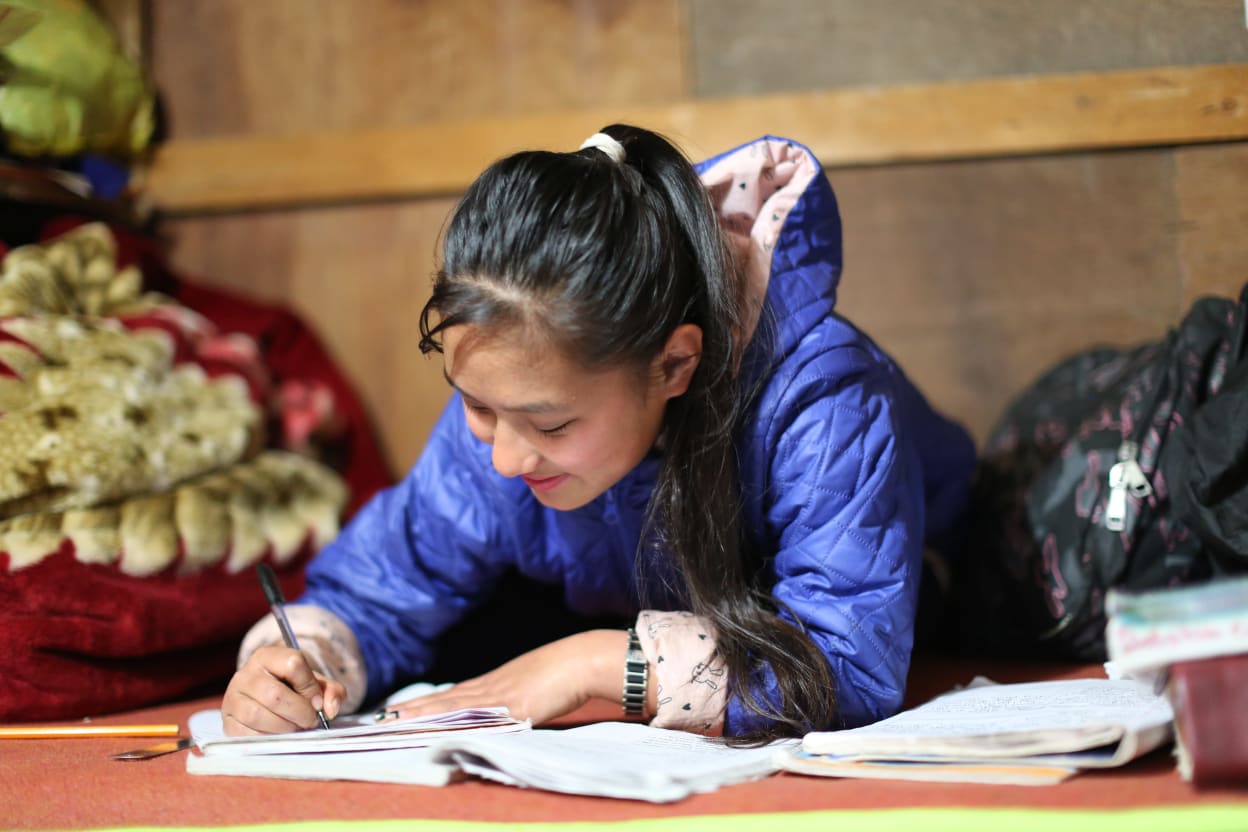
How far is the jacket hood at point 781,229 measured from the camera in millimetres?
903

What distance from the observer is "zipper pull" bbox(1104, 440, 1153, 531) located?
3.32 feet

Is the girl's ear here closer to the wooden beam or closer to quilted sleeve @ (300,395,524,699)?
quilted sleeve @ (300,395,524,699)

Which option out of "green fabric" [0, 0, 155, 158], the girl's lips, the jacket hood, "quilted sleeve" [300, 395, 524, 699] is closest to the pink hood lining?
the jacket hood

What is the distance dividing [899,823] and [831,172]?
0.95 meters

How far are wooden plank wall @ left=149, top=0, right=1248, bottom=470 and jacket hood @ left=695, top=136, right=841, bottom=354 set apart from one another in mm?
481

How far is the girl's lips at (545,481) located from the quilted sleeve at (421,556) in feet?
0.44

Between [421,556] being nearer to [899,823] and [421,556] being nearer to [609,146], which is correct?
[609,146]

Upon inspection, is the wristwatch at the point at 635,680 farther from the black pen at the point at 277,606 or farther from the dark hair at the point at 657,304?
the black pen at the point at 277,606

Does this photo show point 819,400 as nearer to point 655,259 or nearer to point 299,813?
point 655,259

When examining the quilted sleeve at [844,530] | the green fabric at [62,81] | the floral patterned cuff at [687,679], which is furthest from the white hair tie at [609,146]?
the green fabric at [62,81]

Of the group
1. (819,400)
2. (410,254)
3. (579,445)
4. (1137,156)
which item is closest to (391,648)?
(579,445)

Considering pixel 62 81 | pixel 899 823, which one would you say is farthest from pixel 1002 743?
pixel 62 81

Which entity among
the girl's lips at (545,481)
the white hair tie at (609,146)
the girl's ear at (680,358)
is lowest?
→ the girl's lips at (545,481)

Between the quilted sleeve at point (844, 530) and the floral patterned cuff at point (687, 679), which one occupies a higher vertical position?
the quilted sleeve at point (844, 530)
